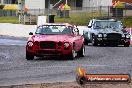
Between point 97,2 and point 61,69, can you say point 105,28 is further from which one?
point 97,2

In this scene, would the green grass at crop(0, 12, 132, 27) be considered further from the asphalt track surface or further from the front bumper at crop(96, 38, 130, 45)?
the asphalt track surface

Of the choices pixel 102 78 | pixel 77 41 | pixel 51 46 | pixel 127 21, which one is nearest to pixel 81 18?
pixel 127 21

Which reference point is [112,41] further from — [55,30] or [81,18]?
[81,18]

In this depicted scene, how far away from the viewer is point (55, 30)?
1983 centimetres

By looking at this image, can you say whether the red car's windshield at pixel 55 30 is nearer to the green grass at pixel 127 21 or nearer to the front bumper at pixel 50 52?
the front bumper at pixel 50 52

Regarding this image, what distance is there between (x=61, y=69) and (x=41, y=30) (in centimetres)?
510

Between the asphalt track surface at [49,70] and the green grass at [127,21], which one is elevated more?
the green grass at [127,21]

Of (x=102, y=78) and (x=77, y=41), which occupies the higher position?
(x=102, y=78)

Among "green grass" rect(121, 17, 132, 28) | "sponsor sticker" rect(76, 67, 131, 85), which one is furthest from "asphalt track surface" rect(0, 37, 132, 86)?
"green grass" rect(121, 17, 132, 28)

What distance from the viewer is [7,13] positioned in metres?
79.8

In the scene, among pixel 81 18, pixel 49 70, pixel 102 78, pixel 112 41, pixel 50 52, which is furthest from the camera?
pixel 81 18

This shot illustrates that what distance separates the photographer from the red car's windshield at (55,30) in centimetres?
1966

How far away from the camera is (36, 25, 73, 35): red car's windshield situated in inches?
774

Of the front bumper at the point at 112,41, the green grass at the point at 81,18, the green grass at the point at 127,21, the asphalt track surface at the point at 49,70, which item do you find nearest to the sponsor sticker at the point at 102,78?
the asphalt track surface at the point at 49,70
